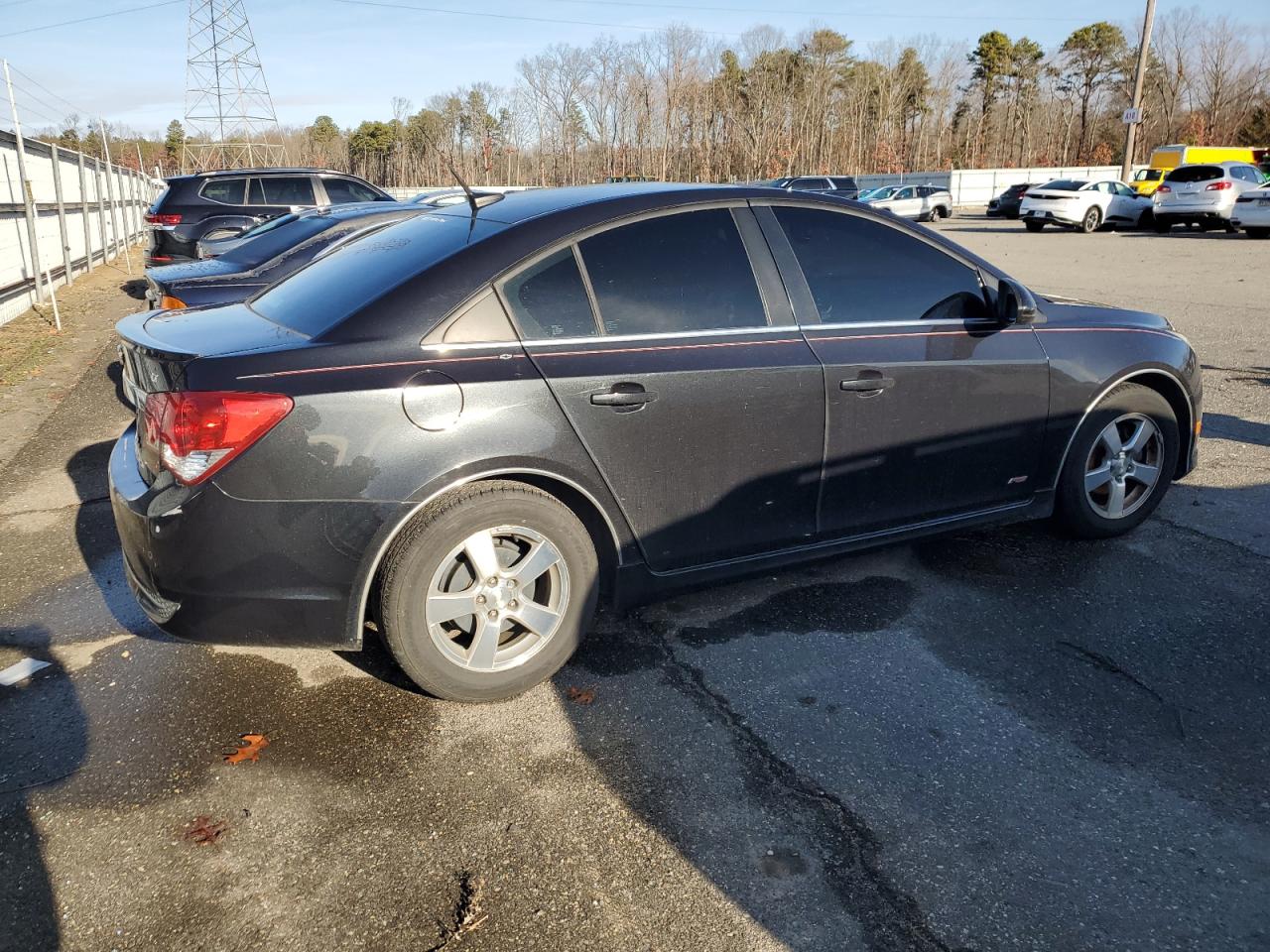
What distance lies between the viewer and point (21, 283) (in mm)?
13242

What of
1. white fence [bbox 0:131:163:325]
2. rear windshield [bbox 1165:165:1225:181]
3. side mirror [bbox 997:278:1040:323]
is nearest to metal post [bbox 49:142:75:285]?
white fence [bbox 0:131:163:325]

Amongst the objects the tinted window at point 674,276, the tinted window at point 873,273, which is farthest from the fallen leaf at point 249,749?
the tinted window at point 873,273

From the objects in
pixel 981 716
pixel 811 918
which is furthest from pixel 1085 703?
pixel 811 918

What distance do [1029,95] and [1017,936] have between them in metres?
79.1

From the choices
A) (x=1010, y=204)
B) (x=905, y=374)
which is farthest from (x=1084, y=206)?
(x=905, y=374)

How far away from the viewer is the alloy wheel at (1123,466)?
4430 millimetres

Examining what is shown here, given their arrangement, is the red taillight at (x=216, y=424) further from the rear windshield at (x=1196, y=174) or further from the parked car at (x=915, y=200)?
the parked car at (x=915, y=200)

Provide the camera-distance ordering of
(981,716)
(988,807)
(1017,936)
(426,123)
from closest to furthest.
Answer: (1017,936)
(988,807)
(981,716)
(426,123)

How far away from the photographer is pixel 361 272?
3.54 metres

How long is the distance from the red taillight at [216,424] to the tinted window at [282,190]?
40.1ft

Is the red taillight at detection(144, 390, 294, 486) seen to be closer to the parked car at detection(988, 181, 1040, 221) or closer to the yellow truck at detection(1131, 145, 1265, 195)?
the parked car at detection(988, 181, 1040, 221)

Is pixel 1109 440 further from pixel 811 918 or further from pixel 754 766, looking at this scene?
pixel 811 918

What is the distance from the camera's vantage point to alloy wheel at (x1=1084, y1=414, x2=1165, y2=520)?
14.5ft

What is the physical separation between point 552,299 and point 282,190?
40.6ft
